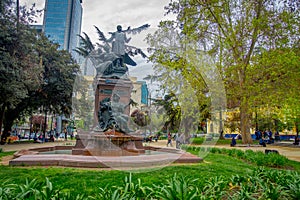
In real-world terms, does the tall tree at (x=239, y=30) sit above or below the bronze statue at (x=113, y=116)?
above

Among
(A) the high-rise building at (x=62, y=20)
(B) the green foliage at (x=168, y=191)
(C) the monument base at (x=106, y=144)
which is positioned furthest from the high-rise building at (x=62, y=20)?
(B) the green foliage at (x=168, y=191)

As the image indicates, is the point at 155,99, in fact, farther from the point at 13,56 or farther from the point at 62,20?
the point at 62,20

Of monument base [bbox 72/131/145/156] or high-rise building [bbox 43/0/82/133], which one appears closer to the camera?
monument base [bbox 72/131/145/156]

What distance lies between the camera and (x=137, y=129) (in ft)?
35.8

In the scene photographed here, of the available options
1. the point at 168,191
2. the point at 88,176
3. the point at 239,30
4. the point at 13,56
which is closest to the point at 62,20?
the point at 13,56

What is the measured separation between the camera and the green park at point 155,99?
4863mm

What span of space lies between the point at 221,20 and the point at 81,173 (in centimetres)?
1610

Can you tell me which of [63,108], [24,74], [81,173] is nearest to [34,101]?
[63,108]

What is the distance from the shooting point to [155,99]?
8.30 meters

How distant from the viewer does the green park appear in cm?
486

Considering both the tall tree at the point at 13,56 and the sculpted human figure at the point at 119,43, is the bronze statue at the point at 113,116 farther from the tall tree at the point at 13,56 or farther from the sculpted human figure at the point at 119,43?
the tall tree at the point at 13,56

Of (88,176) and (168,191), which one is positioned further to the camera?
(88,176)

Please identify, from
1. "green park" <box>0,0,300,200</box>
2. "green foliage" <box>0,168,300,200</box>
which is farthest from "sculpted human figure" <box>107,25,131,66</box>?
"green foliage" <box>0,168,300,200</box>

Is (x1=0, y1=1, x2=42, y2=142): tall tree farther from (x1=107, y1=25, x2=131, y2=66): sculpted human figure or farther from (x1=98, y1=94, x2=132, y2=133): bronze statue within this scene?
(x1=98, y1=94, x2=132, y2=133): bronze statue
